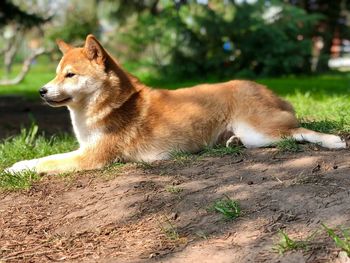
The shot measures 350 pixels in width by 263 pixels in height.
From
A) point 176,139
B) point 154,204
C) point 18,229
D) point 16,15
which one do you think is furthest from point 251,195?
point 16,15

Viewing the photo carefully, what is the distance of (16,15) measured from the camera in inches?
421

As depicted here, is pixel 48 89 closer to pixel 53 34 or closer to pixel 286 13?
pixel 286 13

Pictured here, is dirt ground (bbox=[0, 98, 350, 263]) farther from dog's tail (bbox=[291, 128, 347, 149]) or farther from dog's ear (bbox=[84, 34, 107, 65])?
dog's ear (bbox=[84, 34, 107, 65])

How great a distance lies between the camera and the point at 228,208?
347 cm

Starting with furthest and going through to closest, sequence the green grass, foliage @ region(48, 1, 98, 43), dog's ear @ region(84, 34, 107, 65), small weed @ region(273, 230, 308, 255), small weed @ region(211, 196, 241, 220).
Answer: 1. foliage @ region(48, 1, 98, 43)
2. the green grass
3. dog's ear @ region(84, 34, 107, 65)
4. small weed @ region(211, 196, 241, 220)
5. small weed @ region(273, 230, 308, 255)

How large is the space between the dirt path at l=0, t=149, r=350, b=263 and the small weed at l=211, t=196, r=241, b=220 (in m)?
0.05

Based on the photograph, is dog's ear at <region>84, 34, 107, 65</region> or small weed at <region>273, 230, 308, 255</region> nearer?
small weed at <region>273, 230, 308, 255</region>

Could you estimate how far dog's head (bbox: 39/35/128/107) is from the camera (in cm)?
478

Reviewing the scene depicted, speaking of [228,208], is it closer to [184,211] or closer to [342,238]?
[184,211]

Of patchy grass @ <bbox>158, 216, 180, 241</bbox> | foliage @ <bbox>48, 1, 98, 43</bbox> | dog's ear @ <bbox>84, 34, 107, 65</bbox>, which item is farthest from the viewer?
foliage @ <bbox>48, 1, 98, 43</bbox>

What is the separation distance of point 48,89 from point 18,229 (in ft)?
4.87

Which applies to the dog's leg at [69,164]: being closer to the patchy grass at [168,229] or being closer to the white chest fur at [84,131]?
the white chest fur at [84,131]

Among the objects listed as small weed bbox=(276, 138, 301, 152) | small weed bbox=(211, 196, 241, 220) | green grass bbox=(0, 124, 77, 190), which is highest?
small weed bbox=(211, 196, 241, 220)

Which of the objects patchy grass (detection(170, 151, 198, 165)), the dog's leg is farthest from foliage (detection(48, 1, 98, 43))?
patchy grass (detection(170, 151, 198, 165))
